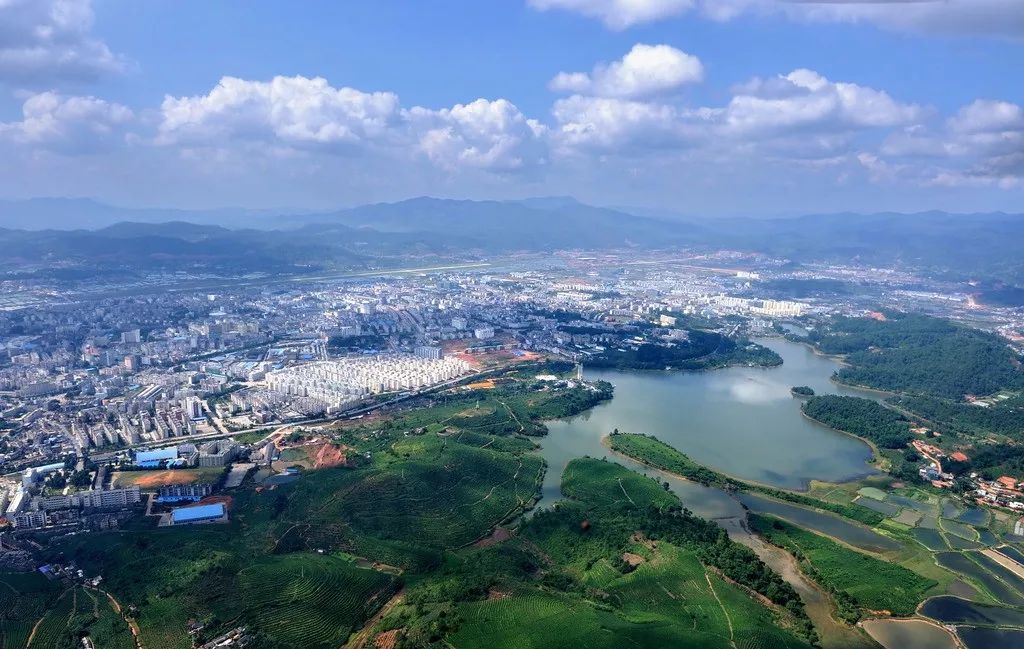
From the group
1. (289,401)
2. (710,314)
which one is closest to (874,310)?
(710,314)

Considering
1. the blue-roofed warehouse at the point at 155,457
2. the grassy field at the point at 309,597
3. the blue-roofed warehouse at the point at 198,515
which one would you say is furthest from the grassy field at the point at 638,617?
the blue-roofed warehouse at the point at 155,457

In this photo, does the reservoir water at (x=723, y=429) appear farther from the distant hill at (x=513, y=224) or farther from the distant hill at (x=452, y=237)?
the distant hill at (x=513, y=224)

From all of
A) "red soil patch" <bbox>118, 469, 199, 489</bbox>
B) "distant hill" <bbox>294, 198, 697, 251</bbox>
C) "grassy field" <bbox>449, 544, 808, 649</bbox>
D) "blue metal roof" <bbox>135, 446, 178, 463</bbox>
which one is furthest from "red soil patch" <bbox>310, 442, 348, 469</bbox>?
"distant hill" <bbox>294, 198, 697, 251</bbox>

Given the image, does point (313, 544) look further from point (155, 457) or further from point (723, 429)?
point (723, 429)

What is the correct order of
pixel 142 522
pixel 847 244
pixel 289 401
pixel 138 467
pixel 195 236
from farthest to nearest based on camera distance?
pixel 847 244
pixel 195 236
pixel 289 401
pixel 138 467
pixel 142 522

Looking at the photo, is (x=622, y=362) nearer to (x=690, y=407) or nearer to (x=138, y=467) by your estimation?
(x=690, y=407)

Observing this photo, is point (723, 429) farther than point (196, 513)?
Yes

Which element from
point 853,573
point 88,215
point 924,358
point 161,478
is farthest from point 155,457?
point 88,215
